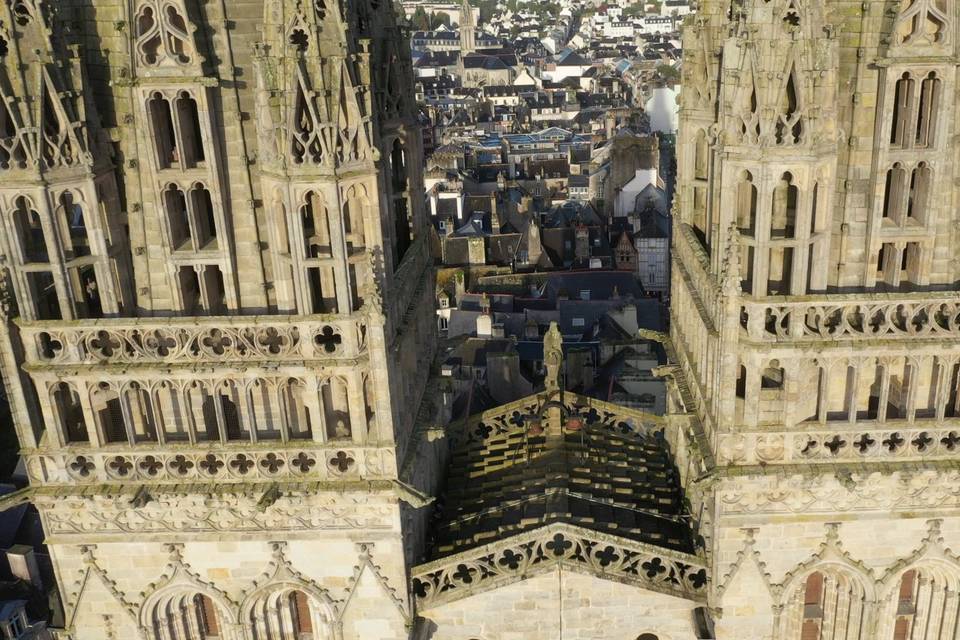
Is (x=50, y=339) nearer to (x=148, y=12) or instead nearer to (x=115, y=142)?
(x=115, y=142)

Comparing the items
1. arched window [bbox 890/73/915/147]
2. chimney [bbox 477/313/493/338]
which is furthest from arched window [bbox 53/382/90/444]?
chimney [bbox 477/313/493/338]

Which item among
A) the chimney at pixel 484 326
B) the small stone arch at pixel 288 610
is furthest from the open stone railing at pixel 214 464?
the chimney at pixel 484 326

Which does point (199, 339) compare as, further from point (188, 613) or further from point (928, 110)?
point (928, 110)

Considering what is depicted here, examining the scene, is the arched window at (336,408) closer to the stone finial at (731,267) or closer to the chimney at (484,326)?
the stone finial at (731,267)

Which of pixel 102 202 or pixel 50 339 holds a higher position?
pixel 102 202

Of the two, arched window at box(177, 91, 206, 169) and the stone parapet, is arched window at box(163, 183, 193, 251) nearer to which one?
arched window at box(177, 91, 206, 169)

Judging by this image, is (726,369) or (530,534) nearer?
(726,369)

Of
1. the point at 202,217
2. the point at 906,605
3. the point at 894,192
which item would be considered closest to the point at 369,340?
the point at 202,217

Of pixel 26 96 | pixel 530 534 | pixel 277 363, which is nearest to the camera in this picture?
pixel 26 96

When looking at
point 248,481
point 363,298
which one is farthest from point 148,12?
point 248,481
